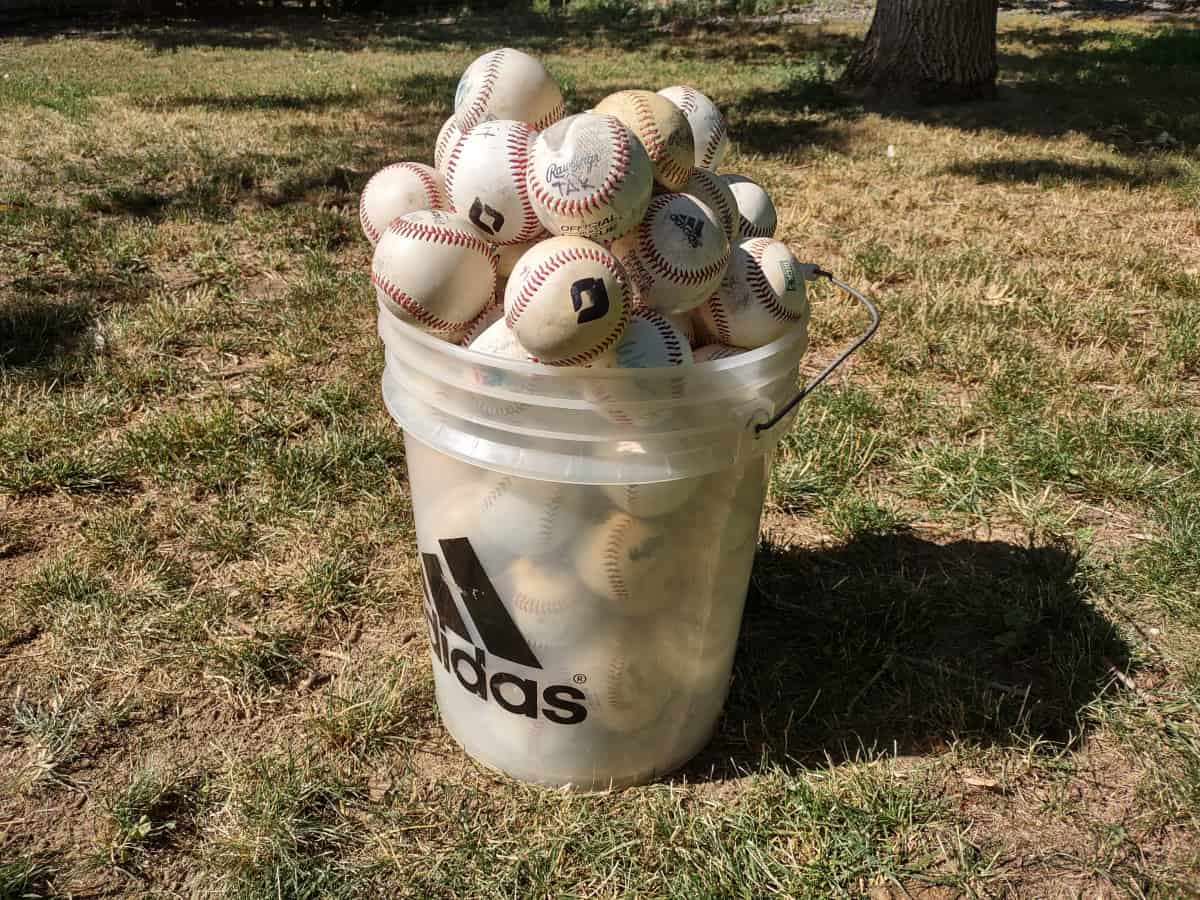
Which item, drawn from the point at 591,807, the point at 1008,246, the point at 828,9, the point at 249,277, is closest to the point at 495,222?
the point at 591,807

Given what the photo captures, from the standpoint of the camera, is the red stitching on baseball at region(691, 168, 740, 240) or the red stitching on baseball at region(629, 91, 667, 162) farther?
the red stitching on baseball at region(691, 168, 740, 240)

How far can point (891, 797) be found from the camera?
2250mm

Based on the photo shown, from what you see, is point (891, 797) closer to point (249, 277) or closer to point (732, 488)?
point (732, 488)

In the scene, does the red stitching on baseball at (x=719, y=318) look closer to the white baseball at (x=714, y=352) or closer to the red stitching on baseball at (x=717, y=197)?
the white baseball at (x=714, y=352)

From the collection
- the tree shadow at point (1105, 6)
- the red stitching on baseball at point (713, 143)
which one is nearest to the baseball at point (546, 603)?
the red stitching on baseball at point (713, 143)

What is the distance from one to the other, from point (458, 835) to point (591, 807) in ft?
1.03

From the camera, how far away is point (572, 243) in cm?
179

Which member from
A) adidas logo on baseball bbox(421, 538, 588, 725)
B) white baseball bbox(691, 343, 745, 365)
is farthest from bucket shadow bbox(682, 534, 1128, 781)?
white baseball bbox(691, 343, 745, 365)

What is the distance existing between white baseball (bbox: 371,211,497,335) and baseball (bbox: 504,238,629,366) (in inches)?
5.7

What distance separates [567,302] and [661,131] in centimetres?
54

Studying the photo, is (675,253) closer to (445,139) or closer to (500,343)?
(500,343)

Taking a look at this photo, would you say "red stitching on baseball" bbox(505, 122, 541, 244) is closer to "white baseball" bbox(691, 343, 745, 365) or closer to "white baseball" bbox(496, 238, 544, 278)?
"white baseball" bbox(496, 238, 544, 278)

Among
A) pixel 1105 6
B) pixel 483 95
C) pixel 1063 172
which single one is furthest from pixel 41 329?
pixel 1105 6

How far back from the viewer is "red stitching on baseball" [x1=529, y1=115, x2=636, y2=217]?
5.92ft
